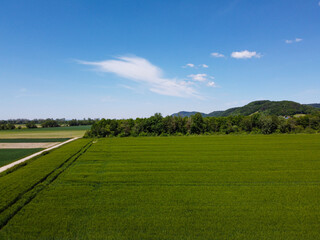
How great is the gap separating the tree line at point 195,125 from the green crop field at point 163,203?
4413cm

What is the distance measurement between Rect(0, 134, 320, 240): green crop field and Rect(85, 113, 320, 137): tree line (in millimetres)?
44126

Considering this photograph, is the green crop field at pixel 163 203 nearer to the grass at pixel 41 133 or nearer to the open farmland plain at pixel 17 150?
the open farmland plain at pixel 17 150

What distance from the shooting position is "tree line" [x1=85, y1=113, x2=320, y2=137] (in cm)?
6169

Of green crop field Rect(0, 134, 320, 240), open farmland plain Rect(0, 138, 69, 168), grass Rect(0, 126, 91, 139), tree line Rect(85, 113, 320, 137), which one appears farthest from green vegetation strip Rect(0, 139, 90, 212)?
grass Rect(0, 126, 91, 139)

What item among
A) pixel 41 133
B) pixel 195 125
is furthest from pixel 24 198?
pixel 41 133

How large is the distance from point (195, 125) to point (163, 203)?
54.9 meters

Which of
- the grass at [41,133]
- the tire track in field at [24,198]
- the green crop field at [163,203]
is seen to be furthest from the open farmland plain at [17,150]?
the grass at [41,133]

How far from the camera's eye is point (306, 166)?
20.0 m

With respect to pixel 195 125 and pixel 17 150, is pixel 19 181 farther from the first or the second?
pixel 195 125

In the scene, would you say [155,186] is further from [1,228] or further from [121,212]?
[1,228]

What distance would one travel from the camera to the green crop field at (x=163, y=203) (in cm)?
908

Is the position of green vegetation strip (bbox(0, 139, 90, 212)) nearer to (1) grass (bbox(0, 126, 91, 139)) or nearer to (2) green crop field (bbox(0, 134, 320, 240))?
(2) green crop field (bbox(0, 134, 320, 240))

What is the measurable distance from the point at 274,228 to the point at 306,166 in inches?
625

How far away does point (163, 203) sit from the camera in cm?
1180
